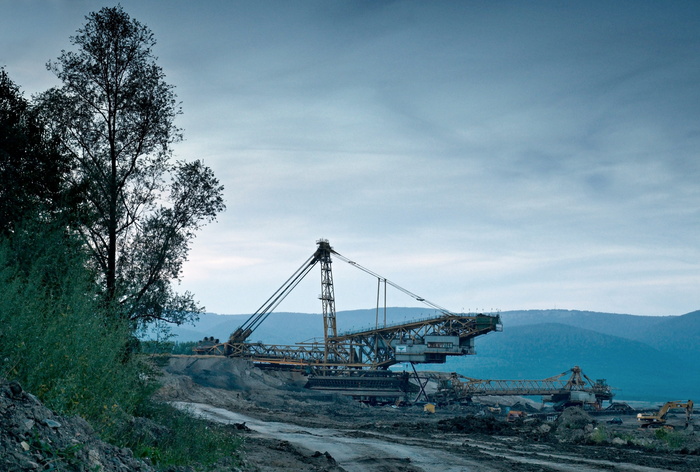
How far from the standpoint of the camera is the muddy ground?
69.3ft

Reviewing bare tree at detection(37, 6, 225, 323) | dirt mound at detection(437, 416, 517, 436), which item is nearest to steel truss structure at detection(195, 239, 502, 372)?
dirt mound at detection(437, 416, 517, 436)

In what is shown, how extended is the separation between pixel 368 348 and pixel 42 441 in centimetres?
7076

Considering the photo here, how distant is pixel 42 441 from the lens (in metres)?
7.67

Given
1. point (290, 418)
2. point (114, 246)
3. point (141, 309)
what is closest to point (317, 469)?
point (141, 309)

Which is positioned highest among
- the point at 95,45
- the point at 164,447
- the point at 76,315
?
the point at 95,45

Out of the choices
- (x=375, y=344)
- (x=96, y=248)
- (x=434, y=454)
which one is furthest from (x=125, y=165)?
(x=375, y=344)

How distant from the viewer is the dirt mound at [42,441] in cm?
725

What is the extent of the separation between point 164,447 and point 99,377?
270cm

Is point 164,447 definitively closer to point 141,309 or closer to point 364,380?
point 141,309

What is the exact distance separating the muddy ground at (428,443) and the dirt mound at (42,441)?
8.20m

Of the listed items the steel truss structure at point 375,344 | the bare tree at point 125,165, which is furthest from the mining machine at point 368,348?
the bare tree at point 125,165

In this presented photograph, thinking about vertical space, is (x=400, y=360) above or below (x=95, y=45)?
below

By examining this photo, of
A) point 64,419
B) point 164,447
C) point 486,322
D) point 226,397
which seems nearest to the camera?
point 64,419

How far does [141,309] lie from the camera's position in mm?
21172
